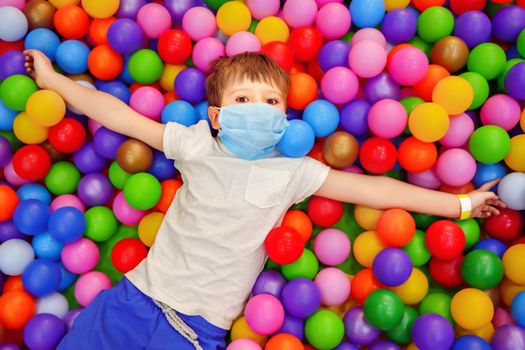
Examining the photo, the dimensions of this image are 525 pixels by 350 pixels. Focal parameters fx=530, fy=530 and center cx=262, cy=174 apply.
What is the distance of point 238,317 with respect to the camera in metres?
1.73

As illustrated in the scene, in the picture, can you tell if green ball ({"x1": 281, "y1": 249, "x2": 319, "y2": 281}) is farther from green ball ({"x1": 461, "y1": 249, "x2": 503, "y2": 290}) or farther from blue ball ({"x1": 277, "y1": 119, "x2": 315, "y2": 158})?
green ball ({"x1": 461, "y1": 249, "x2": 503, "y2": 290})

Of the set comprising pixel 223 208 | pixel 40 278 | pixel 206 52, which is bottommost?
pixel 40 278

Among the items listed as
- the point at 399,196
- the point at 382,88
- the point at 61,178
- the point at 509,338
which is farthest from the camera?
the point at 61,178

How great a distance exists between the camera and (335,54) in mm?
1862

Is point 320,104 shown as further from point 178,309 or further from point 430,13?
point 178,309

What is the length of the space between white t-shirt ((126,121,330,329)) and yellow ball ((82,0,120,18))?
0.64m

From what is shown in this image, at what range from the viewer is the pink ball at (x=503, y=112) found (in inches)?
69.5

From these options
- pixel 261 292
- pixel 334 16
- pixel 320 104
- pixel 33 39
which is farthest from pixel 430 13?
pixel 33 39

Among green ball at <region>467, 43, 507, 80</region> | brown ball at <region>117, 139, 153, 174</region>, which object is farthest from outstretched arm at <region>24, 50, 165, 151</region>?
green ball at <region>467, 43, 507, 80</region>

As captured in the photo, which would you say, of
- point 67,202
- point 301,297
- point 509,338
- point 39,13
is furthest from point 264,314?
point 39,13

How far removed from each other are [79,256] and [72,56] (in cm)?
73

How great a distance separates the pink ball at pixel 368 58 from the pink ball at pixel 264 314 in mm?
816

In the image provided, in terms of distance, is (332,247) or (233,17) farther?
(233,17)

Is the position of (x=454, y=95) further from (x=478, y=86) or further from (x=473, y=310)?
(x=473, y=310)
